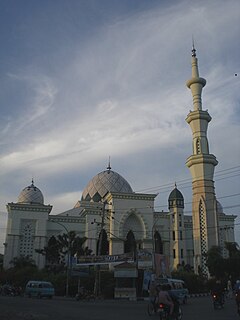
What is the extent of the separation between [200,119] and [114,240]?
61.5 ft

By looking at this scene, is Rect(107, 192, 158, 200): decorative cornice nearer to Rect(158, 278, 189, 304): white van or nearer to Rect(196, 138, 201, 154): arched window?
Rect(196, 138, 201, 154): arched window

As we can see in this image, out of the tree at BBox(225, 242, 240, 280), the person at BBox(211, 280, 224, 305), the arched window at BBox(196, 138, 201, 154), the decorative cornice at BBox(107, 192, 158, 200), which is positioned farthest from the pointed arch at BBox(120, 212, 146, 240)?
the person at BBox(211, 280, 224, 305)

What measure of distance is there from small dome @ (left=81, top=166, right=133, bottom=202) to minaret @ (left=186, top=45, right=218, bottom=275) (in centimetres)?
1866

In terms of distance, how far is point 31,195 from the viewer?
5628 cm

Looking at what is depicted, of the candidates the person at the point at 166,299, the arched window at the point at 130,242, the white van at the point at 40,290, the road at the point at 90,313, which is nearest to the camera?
the person at the point at 166,299

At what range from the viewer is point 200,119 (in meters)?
42.9

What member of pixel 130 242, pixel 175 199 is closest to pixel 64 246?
pixel 130 242

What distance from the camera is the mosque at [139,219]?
4209 cm

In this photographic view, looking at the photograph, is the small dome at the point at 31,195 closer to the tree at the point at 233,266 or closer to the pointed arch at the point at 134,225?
the pointed arch at the point at 134,225

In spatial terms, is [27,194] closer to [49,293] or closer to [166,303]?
[49,293]

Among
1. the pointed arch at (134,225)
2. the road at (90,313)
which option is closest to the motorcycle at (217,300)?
the road at (90,313)

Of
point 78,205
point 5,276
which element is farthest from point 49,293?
point 78,205

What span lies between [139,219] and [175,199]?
7.56m

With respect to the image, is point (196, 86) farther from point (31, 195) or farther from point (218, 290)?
point (218, 290)
